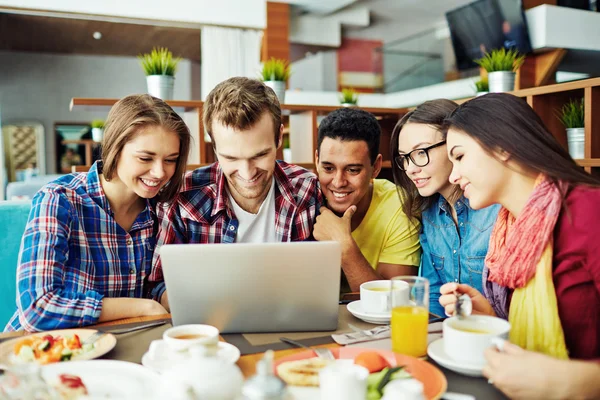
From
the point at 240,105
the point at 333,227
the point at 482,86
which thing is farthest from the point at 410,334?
the point at 482,86

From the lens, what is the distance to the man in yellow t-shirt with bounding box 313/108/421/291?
188 centimetres

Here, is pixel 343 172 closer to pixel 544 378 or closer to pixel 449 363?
pixel 449 363

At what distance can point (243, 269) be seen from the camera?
1.06 metres

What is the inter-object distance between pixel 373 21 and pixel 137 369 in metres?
9.06

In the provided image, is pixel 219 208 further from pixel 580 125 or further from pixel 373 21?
pixel 373 21

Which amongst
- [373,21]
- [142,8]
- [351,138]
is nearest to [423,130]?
[351,138]

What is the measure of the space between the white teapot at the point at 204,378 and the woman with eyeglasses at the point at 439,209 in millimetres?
1096

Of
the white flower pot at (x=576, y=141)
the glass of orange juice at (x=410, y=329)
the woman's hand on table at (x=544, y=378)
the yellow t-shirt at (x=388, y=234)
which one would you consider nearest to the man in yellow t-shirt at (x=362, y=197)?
the yellow t-shirt at (x=388, y=234)

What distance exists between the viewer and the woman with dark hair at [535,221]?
111 centimetres

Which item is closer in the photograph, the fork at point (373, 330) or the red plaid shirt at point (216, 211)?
the fork at point (373, 330)

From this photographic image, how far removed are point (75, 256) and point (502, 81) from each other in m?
2.85

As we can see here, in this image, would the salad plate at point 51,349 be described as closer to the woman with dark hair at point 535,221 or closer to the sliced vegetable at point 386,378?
the sliced vegetable at point 386,378

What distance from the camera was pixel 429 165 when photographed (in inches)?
66.9

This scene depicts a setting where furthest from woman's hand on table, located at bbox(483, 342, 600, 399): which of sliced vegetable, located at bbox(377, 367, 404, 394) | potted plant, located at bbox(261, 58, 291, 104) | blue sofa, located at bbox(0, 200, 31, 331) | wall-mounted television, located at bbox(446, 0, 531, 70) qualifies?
wall-mounted television, located at bbox(446, 0, 531, 70)
